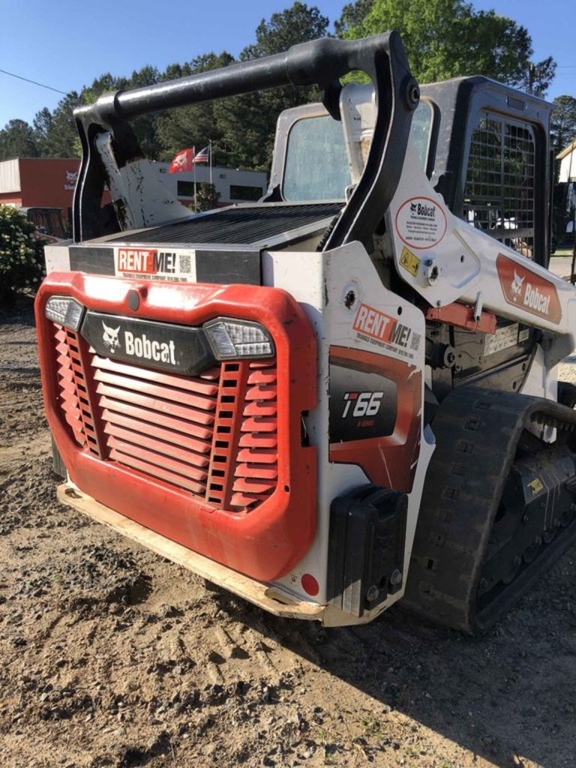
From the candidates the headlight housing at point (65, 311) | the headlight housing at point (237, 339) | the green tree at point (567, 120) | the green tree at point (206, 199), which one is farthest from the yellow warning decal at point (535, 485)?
the green tree at point (567, 120)

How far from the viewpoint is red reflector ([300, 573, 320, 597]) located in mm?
2326

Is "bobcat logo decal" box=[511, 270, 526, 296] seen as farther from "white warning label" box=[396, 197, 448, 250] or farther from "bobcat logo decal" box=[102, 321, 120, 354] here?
"bobcat logo decal" box=[102, 321, 120, 354]

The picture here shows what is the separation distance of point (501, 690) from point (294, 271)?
188 cm

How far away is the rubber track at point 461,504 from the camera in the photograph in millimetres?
2588

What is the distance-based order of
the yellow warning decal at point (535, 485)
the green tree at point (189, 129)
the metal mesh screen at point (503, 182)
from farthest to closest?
the green tree at point (189, 129) → the metal mesh screen at point (503, 182) → the yellow warning decal at point (535, 485)

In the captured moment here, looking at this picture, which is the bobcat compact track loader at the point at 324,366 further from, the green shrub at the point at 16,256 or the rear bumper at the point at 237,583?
the green shrub at the point at 16,256

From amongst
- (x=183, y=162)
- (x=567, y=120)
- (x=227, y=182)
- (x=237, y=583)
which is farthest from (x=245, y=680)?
(x=567, y=120)

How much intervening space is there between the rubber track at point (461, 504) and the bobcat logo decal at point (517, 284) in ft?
2.27

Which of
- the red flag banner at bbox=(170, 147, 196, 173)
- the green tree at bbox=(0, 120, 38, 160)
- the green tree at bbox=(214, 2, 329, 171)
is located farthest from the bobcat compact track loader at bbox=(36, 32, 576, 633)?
the green tree at bbox=(0, 120, 38, 160)

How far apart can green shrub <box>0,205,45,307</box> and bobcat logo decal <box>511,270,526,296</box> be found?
11094mm

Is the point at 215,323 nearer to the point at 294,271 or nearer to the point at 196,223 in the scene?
the point at 294,271

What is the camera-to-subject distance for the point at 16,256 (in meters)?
12.5

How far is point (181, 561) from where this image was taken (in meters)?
2.60

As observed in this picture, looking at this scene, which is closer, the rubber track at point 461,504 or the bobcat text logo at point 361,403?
the bobcat text logo at point 361,403
